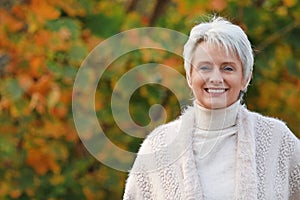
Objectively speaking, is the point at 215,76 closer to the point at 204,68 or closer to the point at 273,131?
the point at 204,68

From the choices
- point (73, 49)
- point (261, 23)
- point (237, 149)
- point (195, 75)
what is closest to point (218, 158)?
point (237, 149)

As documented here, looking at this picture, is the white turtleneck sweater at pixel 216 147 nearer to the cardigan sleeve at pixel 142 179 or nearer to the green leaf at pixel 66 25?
the cardigan sleeve at pixel 142 179

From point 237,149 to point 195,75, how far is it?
244mm

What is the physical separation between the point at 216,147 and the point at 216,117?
0.09m

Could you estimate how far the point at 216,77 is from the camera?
2553 millimetres

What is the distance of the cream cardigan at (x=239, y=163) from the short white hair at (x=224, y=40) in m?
0.17

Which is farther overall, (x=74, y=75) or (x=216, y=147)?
(x=74, y=75)

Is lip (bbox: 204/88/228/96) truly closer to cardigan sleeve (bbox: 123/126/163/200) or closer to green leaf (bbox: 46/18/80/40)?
cardigan sleeve (bbox: 123/126/163/200)

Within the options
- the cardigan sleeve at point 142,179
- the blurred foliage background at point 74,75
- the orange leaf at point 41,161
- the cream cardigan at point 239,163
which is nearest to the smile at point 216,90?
the cream cardigan at point 239,163

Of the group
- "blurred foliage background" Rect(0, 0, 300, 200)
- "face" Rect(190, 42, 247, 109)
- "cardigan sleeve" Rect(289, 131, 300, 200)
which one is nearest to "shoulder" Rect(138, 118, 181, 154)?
"face" Rect(190, 42, 247, 109)

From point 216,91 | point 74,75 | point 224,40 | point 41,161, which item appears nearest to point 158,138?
point 216,91

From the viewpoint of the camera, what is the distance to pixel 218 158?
8.57 feet

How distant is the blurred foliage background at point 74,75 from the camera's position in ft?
16.2

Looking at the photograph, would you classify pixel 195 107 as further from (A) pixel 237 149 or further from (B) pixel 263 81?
(B) pixel 263 81
